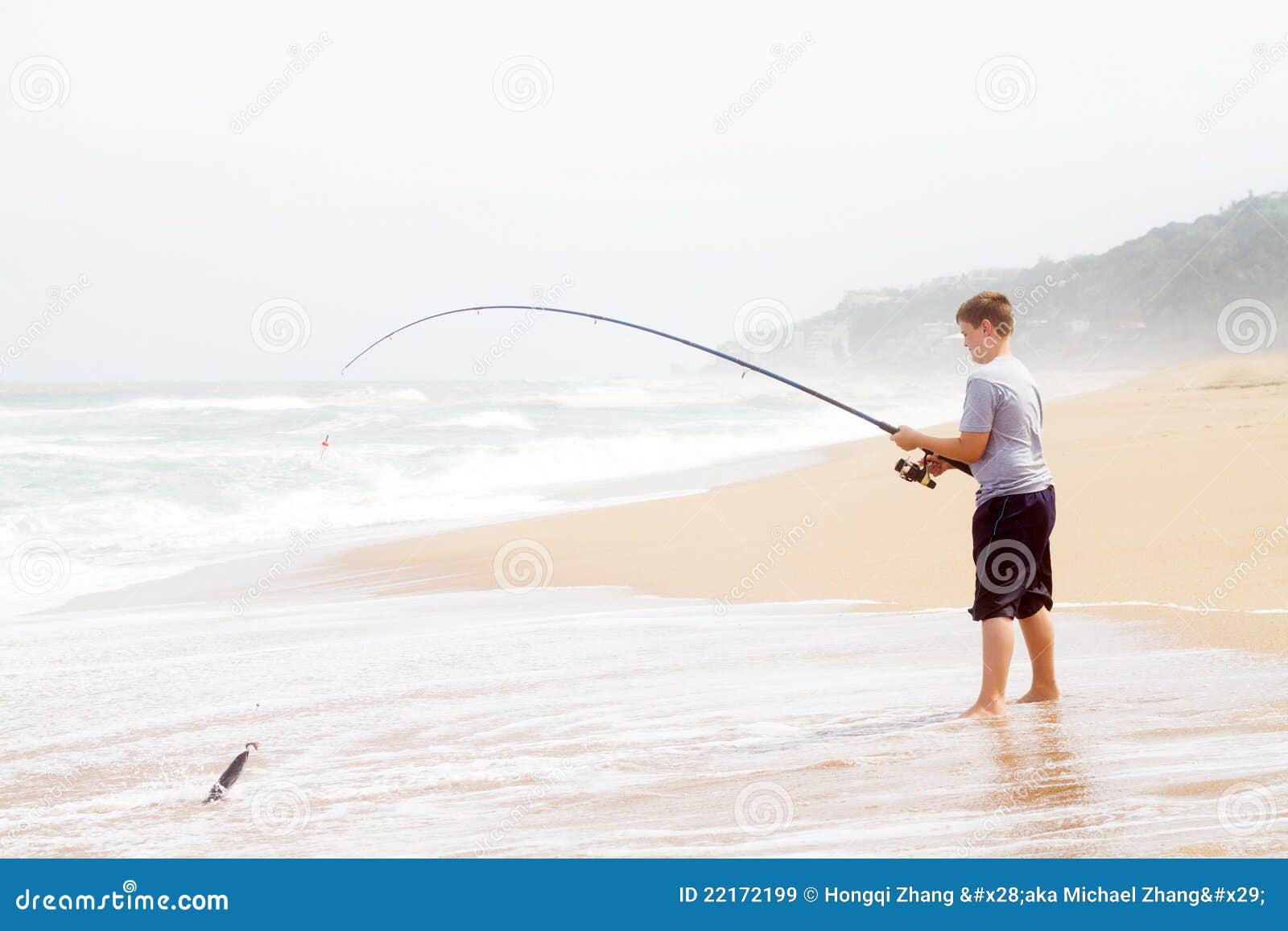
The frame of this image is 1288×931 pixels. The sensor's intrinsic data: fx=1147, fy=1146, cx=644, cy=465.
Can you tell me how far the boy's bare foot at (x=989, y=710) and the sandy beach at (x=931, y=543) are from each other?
134cm

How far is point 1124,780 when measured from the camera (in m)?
2.85

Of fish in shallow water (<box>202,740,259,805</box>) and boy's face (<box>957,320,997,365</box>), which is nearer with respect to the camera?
fish in shallow water (<box>202,740,259,805</box>)

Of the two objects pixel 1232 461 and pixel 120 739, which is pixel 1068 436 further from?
pixel 120 739

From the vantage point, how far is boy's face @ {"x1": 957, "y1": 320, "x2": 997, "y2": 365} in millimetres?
3664

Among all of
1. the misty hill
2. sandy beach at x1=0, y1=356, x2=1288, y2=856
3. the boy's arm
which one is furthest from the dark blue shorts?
the misty hill

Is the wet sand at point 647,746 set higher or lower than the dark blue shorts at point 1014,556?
lower

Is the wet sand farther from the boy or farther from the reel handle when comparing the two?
the reel handle

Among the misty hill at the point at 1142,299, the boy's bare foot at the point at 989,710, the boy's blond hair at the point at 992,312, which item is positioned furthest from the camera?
the misty hill at the point at 1142,299

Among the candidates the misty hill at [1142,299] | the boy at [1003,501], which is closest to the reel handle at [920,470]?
the boy at [1003,501]

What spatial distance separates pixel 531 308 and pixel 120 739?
2423 mm

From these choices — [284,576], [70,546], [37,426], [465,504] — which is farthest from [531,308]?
[37,426]

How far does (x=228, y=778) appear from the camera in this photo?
3.31 m

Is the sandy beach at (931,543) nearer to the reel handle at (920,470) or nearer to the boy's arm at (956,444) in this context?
the reel handle at (920,470)

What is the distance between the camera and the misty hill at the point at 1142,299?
218 ft
